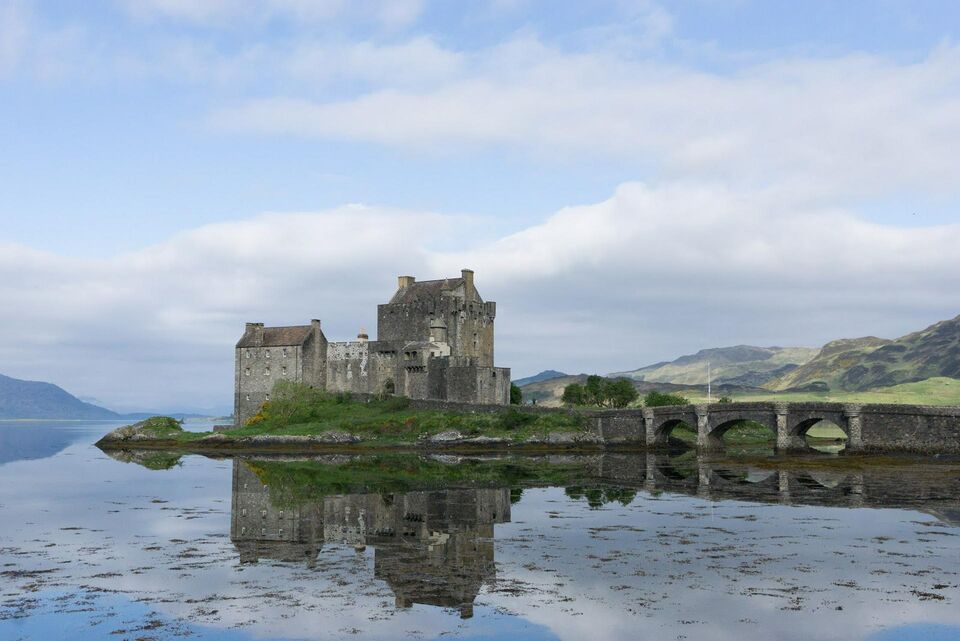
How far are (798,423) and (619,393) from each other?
36542mm

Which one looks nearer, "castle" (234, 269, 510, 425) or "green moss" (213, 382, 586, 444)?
"green moss" (213, 382, 586, 444)

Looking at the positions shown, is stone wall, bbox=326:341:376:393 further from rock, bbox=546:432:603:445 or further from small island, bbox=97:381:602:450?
rock, bbox=546:432:603:445

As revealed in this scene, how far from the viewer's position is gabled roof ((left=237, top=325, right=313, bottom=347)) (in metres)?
83.4

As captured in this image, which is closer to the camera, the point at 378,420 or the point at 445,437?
the point at 445,437

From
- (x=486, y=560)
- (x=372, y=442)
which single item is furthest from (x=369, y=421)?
(x=486, y=560)

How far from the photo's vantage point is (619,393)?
96.4 m

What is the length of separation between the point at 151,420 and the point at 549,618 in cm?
7481

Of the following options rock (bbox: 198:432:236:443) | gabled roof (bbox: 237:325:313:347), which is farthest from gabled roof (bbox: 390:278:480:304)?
rock (bbox: 198:432:236:443)

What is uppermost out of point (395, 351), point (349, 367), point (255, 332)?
point (255, 332)

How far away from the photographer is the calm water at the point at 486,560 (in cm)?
1686

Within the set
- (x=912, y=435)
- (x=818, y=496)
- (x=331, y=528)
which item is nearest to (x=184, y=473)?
(x=331, y=528)

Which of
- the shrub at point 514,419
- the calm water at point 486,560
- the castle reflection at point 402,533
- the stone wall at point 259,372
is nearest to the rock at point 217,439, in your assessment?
the stone wall at point 259,372

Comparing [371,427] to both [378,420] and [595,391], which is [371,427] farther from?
[595,391]

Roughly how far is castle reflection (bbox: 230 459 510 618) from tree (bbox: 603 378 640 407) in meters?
57.9
